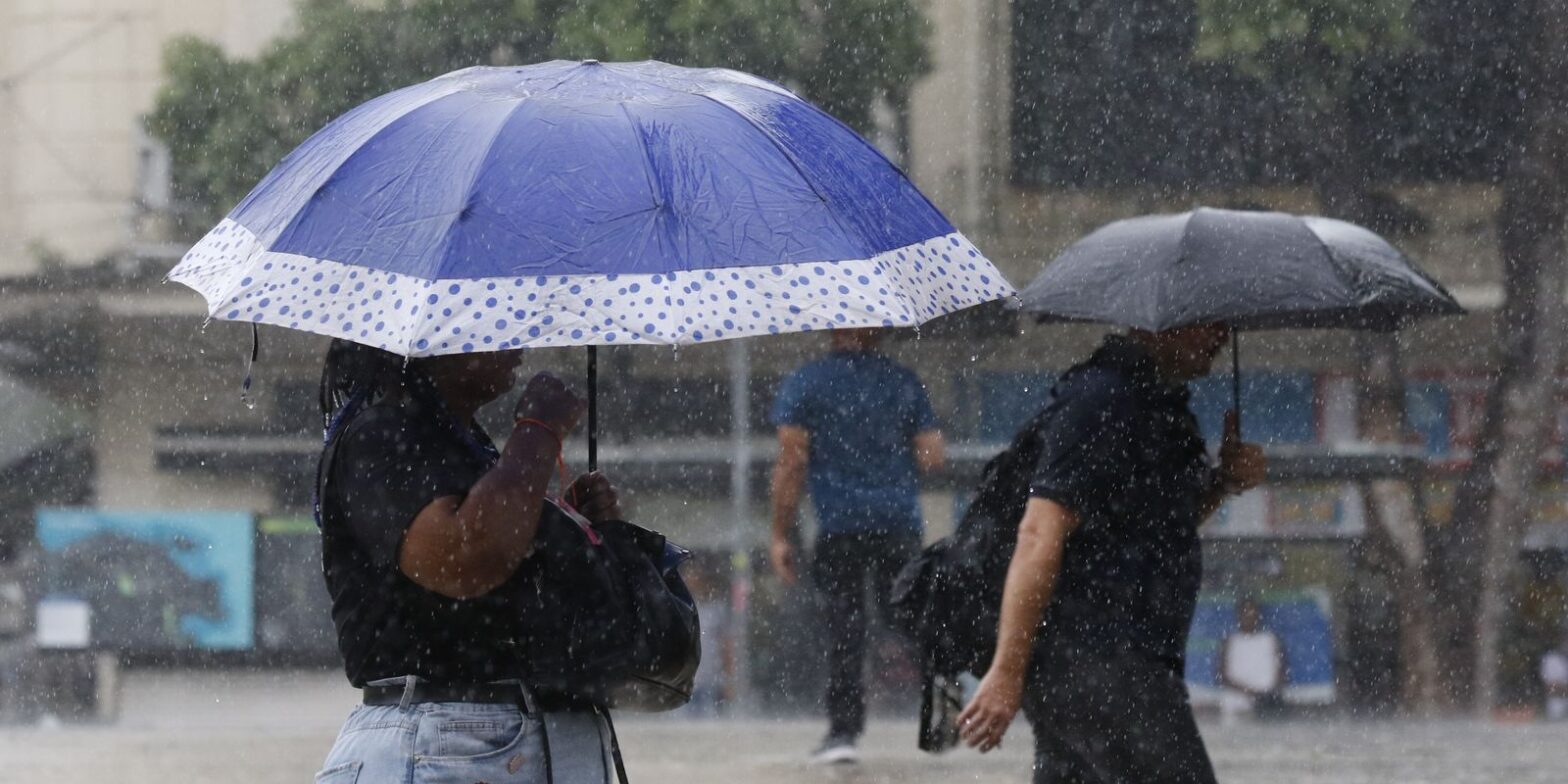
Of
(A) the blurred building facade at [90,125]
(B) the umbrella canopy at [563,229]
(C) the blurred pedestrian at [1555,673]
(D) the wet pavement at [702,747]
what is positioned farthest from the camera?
(A) the blurred building facade at [90,125]

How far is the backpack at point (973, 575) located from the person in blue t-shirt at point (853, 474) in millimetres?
2671

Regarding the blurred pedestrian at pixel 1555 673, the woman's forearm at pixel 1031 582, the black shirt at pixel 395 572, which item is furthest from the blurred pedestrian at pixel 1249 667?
the black shirt at pixel 395 572

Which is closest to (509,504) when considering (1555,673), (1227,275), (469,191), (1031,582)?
(469,191)

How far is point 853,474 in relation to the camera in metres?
6.80

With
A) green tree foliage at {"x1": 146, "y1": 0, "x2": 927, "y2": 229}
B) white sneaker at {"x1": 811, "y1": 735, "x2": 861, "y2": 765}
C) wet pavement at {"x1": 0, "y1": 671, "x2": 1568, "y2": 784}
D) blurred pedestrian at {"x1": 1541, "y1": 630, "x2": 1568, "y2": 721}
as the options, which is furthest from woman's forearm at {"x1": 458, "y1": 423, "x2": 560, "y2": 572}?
blurred pedestrian at {"x1": 1541, "y1": 630, "x2": 1568, "y2": 721}

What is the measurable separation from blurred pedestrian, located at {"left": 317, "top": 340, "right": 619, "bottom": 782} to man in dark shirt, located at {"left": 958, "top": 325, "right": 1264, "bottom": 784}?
124 cm

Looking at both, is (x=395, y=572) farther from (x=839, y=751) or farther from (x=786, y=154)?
(x=839, y=751)

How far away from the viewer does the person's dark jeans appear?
22.0ft

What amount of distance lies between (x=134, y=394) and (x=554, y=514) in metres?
6.73

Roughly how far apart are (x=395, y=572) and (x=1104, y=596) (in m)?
1.60

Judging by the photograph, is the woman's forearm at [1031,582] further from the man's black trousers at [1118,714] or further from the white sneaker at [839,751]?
the white sneaker at [839,751]

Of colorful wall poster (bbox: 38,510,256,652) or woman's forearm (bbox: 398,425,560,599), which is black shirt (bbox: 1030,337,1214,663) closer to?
woman's forearm (bbox: 398,425,560,599)

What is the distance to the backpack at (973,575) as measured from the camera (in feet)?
12.8

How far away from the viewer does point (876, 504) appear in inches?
267
